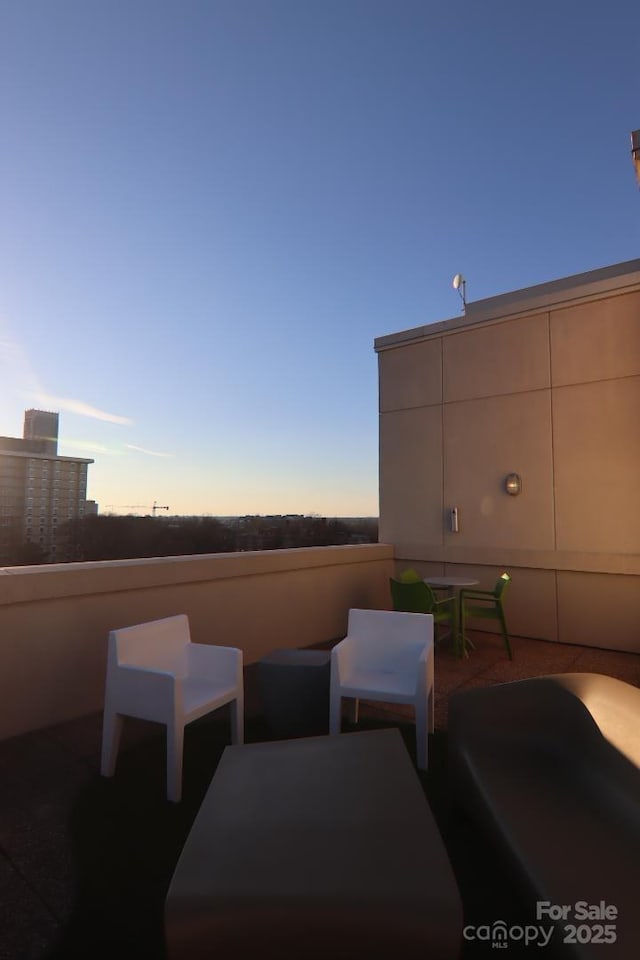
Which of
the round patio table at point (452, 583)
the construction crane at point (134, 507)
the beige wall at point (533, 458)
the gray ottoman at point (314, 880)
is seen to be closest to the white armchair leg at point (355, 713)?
the gray ottoman at point (314, 880)

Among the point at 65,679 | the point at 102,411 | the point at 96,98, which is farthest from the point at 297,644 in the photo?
the point at 102,411

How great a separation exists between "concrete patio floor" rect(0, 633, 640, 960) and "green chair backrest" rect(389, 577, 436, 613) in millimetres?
719

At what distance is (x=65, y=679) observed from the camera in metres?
3.25

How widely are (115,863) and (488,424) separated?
5678mm

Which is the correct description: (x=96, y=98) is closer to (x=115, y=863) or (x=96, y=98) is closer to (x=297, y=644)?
(x=297, y=644)

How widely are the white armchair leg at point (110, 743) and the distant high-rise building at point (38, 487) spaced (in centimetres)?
1750

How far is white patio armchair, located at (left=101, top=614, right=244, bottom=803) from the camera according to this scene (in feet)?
7.68

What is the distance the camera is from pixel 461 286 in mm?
8445

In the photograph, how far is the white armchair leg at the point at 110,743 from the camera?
246 cm

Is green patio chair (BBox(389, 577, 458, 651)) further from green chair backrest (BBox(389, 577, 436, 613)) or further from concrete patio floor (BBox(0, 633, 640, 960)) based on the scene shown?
concrete patio floor (BBox(0, 633, 640, 960))

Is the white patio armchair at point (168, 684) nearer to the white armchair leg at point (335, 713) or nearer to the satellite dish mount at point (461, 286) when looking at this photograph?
the white armchair leg at point (335, 713)

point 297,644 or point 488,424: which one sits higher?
point 488,424

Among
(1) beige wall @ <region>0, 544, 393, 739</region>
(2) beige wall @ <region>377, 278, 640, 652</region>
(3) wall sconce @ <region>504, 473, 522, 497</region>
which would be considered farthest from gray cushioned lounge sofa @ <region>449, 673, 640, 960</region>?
(3) wall sconce @ <region>504, 473, 522, 497</region>

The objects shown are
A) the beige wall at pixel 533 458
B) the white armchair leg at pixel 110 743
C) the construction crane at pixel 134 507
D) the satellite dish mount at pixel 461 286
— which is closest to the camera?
the white armchair leg at pixel 110 743
